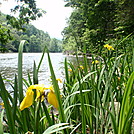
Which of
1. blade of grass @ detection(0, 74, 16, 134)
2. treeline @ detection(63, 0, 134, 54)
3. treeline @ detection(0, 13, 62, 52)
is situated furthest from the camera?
treeline @ detection(63, 0, 134, 54)

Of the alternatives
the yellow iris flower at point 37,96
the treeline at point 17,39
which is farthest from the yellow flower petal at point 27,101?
the treeline at point 17,39

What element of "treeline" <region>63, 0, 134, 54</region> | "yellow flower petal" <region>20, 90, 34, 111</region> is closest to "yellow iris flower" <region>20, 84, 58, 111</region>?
"yellow flower petal" <region>20, 90, 34, 111</region>

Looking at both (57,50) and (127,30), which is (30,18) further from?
(57,50)

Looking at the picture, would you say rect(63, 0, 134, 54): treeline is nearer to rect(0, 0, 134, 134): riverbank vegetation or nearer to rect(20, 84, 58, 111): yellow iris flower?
rect(0, 0, 134, 134): riverbank vegetation

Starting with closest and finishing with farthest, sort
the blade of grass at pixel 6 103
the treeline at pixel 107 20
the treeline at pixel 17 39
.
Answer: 1. the blade of grass at pixel 6 103
2. the treeline at pixel 17 39
3. the treeline at pixel 107 20

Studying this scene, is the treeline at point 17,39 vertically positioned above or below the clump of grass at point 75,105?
above

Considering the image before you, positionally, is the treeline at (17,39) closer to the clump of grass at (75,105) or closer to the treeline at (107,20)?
the clump of grass at (75,105)

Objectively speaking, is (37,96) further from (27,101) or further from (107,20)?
(107,20)

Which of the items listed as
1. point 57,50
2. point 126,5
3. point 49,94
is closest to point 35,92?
point 49,94

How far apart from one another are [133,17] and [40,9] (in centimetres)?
551

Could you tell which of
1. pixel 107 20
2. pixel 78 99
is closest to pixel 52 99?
pixel 78 99

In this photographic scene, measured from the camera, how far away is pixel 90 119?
70 centimetres

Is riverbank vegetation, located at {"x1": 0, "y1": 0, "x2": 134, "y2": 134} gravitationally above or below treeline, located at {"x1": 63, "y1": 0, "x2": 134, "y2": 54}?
below

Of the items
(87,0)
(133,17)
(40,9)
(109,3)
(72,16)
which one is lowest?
(40,9)
